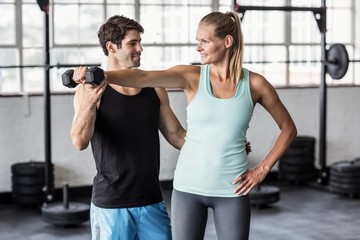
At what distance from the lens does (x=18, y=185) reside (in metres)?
5.55

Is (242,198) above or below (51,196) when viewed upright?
above

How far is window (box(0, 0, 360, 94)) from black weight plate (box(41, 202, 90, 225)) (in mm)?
1051

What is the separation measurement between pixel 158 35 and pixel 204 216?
417cm

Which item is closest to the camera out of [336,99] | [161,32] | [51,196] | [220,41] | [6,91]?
[220,41]

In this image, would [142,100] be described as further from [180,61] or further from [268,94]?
[180,61]

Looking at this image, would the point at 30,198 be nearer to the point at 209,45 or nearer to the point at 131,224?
the point at 131,224

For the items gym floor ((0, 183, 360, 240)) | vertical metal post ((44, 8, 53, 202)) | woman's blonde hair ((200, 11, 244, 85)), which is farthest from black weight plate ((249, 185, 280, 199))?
woman's blonde hair ((200, 11, 244, 85))

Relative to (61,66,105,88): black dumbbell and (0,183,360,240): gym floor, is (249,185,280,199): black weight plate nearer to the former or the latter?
(0,183,360,240): gym floor

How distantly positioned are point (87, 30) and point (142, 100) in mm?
3847

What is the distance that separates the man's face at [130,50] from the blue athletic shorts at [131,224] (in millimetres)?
481

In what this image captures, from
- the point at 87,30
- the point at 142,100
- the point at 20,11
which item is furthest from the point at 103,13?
the point at 142,100

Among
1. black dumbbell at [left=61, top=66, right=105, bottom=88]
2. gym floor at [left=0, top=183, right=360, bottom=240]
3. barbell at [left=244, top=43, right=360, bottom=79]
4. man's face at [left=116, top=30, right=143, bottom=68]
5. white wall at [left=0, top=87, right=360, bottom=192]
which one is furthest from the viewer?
barbell at [left=244, top=43, right=360, bottom=79]

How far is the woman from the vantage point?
2.16 m

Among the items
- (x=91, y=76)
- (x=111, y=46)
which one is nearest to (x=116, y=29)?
(x=111, y=46)
